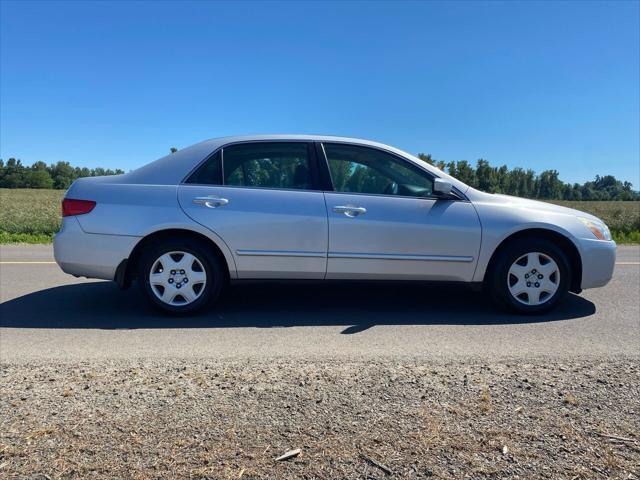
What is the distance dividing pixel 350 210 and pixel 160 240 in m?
1.78

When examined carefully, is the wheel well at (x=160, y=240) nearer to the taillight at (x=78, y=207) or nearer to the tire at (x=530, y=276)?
the taillight at (x=78, y=207)

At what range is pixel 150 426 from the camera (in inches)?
88.4

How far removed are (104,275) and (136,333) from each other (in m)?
0.75

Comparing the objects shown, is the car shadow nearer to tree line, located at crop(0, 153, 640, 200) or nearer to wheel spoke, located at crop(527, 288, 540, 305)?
wheel spoke, located at crop(527, 288, 540, 305)

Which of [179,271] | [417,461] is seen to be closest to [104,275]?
[179,271]

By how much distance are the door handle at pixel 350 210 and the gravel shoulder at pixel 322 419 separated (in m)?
1.62

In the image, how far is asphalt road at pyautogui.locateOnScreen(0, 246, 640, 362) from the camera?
3.49m

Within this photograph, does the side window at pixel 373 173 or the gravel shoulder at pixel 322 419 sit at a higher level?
the side window at pixel 373 173

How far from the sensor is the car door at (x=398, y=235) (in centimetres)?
436

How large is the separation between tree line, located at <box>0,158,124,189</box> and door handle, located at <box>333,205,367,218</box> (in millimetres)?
44880

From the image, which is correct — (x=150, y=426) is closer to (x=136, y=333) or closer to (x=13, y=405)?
(x=13, y=405)

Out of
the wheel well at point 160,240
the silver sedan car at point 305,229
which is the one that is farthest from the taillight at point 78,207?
the wheel well at point 160,240

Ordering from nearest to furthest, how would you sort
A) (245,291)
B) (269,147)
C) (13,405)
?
(13,405) < (269,147) < (245,291)

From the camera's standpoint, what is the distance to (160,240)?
14.2 feet
